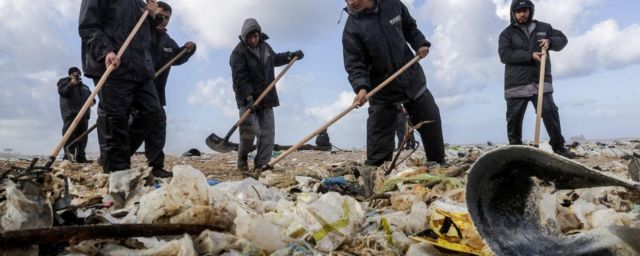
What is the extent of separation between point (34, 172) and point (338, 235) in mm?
1235

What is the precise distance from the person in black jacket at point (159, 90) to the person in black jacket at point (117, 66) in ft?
1.31

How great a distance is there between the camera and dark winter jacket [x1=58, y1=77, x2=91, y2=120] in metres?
10.9

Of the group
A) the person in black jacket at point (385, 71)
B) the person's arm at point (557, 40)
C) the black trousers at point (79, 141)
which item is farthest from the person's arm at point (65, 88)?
the person's arm at point (557, 40)

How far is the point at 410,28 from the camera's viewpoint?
19.4 feet

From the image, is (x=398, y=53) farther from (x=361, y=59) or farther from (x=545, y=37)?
→ (x=545, y=37)

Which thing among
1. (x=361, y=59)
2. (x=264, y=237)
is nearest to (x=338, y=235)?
(x=264, y=237)

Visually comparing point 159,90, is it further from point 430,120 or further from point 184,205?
point 184,205

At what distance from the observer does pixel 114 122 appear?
5148 millimetres

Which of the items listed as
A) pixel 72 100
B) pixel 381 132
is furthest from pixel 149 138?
pixel 72 100

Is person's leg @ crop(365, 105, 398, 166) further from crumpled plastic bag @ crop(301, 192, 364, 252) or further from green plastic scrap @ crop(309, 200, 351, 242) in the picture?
green plastic scrap @ crop(309, 200, 351, 242)

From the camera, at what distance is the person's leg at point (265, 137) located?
292 inches

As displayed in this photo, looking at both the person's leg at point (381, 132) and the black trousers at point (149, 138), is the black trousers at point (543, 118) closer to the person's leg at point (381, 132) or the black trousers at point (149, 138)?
the person's leg at point (381, 132)

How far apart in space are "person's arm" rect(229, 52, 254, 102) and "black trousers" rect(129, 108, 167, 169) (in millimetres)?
1634

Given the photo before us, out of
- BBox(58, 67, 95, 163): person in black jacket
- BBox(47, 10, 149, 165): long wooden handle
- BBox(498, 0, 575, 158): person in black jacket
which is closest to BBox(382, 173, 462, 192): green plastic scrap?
BBox(47, 10, 149, 165): long wooden handle
